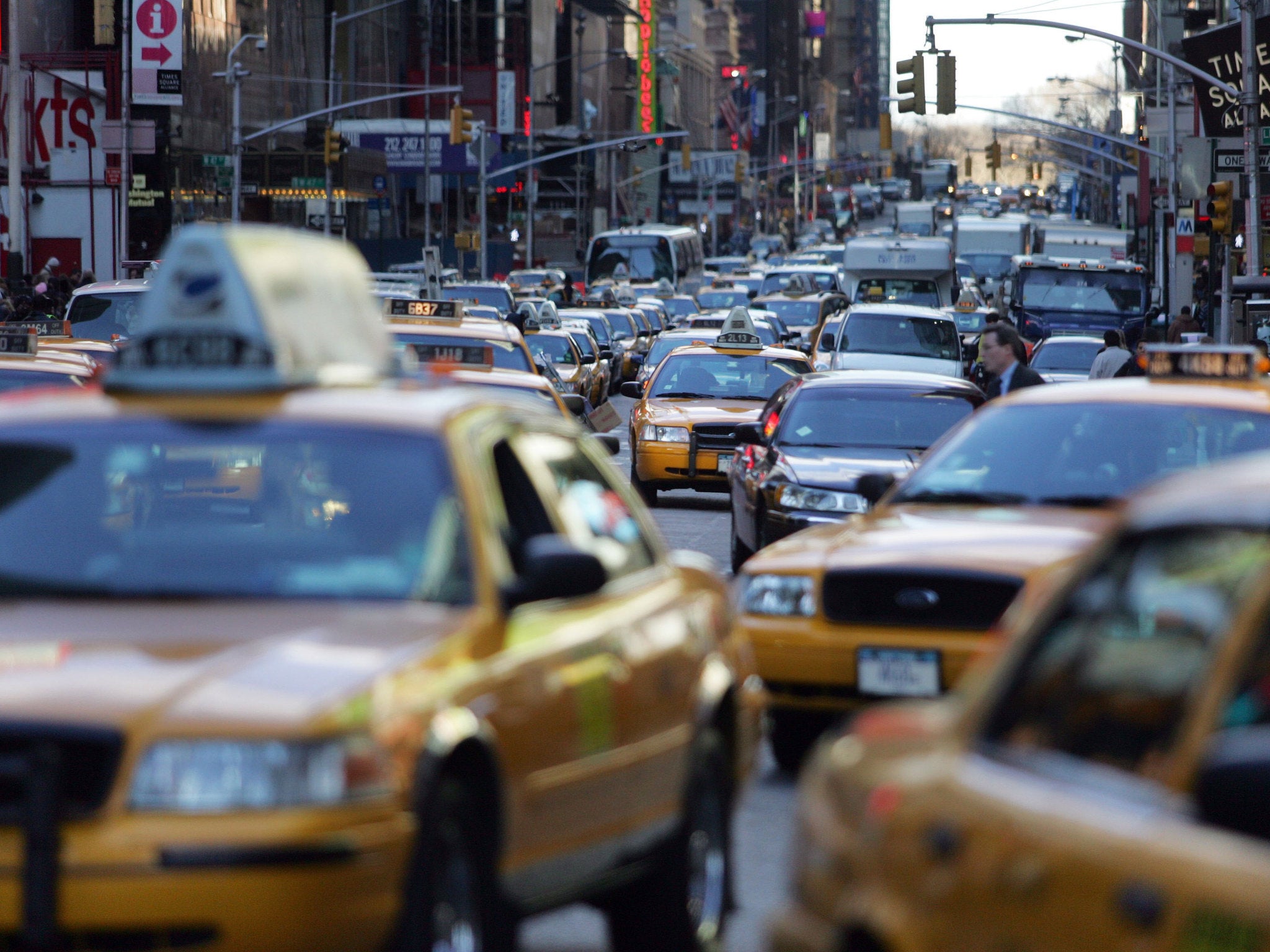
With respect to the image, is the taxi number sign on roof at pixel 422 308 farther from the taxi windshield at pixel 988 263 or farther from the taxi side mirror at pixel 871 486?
the taxi windshield at pixel 988 263

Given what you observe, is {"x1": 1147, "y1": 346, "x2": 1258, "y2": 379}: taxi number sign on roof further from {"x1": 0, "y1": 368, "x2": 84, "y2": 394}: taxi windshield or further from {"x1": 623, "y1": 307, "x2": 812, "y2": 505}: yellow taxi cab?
{"x1": 623, "y1": 307, "x2": 812, "y2": 505}: yellow taxi cab

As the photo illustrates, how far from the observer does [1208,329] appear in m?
40.2

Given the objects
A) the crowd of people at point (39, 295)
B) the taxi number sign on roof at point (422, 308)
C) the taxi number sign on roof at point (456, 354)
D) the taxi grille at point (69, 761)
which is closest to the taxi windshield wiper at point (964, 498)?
the taxi grille at point (69, 761)

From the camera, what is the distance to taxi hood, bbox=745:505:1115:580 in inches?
335

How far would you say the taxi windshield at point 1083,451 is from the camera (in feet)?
31.4

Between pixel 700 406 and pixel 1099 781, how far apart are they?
63.2 ft

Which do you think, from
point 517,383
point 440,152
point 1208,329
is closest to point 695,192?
point 440,152

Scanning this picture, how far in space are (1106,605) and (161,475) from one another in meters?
3.43

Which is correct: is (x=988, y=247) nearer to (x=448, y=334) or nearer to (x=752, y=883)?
(x=448, y=334)

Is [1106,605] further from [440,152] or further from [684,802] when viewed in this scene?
[440,152]

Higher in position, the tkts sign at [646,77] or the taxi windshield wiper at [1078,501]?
the tkts sign at [646,77]

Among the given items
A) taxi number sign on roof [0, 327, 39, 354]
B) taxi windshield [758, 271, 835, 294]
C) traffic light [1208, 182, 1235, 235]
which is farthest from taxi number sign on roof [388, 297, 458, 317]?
taxi windshield [758, 271, 835, 294]

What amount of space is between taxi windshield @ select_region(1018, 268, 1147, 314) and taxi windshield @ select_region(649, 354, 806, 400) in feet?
63.6

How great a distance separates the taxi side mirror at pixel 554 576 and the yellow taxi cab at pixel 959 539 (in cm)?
281
